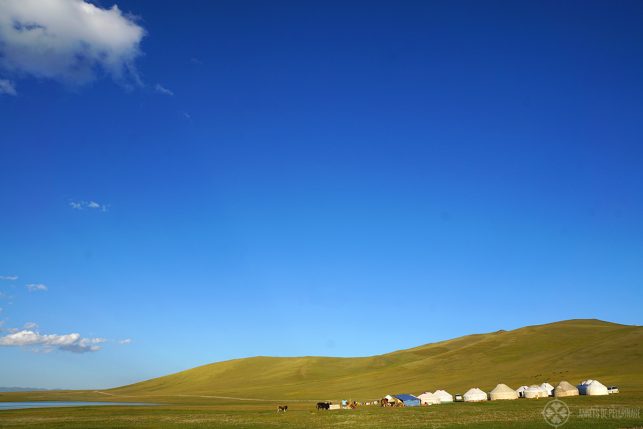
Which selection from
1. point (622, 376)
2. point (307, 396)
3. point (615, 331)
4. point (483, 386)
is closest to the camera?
point (622, 376)

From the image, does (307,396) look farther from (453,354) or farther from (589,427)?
(589,427)

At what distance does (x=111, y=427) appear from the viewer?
181ft

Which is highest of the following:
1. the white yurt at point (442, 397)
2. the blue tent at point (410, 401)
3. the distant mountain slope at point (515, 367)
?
the distant mountain slope at point (515, 367)

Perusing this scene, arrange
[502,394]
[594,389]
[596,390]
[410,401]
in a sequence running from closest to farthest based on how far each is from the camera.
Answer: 1. [596,390]
2. [594,389]
3. [502,394]
4. [410,401]

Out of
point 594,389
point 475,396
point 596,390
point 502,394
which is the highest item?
point 594,389

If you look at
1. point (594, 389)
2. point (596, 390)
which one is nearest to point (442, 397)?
point (594, 389)

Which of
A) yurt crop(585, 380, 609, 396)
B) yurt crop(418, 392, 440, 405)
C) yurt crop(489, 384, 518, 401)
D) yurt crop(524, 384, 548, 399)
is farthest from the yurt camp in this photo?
yurt crop(418, 392, 440, 405)

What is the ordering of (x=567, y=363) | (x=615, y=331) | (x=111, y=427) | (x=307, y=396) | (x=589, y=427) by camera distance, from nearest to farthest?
(x=589, y=427) < (x=111, y=427) < (x=567, y=363) < (x=307, y=396) < (x=615, y=331)

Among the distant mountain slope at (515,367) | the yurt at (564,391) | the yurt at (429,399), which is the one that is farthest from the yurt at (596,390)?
the yurt at (429,399)

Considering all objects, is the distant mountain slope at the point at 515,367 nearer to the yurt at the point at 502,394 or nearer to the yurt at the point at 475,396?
the yurt at the point at 502,394

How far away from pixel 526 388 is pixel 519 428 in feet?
165

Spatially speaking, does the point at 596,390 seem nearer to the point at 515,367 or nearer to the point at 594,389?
the point at 594,389

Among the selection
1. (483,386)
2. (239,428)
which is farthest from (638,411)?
(483,386)

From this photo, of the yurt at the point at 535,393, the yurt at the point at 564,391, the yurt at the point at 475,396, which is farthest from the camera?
the yurt at the point at 475,396
